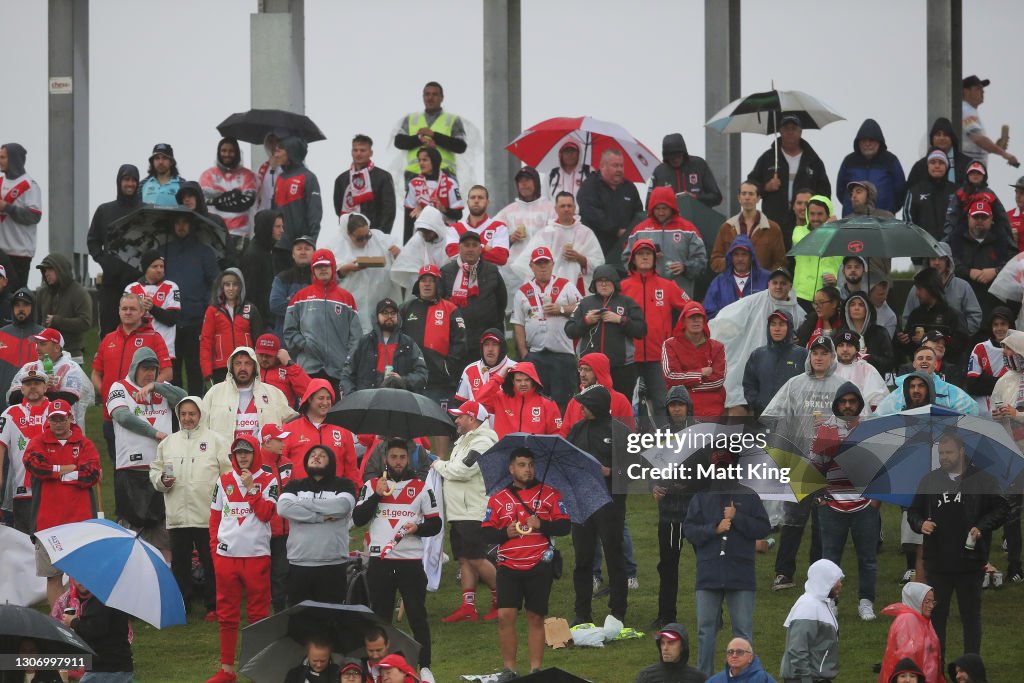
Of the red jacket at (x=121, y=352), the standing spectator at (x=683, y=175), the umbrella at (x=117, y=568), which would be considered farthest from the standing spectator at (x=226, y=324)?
the standing spectator at (x=683, y=175)

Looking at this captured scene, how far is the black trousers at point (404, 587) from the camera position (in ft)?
43.5

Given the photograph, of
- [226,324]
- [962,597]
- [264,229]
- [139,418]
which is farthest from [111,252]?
[962,597]

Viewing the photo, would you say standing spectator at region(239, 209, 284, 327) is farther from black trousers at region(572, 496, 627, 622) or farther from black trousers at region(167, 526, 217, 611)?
black trousers at region(572, 496, 627, 622)

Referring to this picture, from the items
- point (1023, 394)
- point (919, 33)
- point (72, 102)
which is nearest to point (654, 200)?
point (1023, 394)

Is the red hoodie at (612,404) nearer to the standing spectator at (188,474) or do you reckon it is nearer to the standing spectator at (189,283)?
the standing spectator at (188,474)

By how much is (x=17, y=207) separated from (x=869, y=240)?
30.6 ft

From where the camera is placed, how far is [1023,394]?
15.3 meters

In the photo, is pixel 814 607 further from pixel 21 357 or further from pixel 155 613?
pixel 21 357

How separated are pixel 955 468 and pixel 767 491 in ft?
4.48

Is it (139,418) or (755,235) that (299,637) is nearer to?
(139,418)

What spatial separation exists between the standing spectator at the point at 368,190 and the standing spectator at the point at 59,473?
596cm

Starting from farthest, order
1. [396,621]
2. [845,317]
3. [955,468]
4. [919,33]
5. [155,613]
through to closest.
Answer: [919,33] < [845,317] < [396,621] < [955,468] < [155,613]

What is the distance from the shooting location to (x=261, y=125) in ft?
70.7

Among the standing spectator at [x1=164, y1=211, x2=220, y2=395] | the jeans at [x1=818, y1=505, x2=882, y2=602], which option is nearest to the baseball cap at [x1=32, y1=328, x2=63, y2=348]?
the standing spectator at [x1=164, y1=211, x2=220, y2=395]
